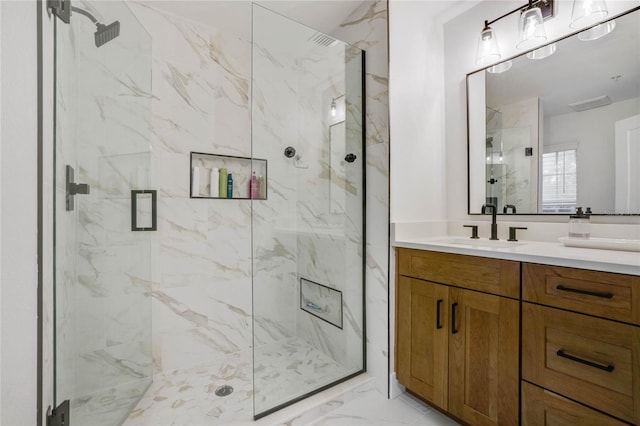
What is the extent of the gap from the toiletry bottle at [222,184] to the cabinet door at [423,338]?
1.42 m

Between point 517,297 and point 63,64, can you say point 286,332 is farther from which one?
point 63,64

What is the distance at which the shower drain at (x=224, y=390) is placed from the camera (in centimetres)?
172

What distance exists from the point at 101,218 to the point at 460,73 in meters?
2.34

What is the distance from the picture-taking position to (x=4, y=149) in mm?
870

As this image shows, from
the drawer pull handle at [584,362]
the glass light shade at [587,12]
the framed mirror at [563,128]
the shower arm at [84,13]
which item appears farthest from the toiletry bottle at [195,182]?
the glass light shade at [587,12]

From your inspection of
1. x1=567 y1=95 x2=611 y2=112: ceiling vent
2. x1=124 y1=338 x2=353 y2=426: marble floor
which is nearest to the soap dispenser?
x1=567 y1=95 x2=611 y2=112: ceiling vent

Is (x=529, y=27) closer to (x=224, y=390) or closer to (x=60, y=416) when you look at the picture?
(x=224, y=390)

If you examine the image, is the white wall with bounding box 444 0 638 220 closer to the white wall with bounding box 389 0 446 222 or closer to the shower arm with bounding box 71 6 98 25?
the white wall with bounding box 389 0 446 222

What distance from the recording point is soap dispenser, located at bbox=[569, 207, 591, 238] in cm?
139

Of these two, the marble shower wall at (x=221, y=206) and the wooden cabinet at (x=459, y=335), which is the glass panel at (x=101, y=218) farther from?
the wooden cabinet at (x=459, y=335)

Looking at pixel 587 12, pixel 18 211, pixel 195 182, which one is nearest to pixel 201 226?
pixel 195 182

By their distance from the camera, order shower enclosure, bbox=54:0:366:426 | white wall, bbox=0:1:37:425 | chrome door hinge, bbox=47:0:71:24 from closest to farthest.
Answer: white wall, bbox=0:1:37:425 < chrome door hinge, bbox=47:0:71:24 < shower enclosure, bbox=54:0:366:426

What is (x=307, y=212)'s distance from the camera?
1834 mm

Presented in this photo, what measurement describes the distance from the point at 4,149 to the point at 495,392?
1987mm
